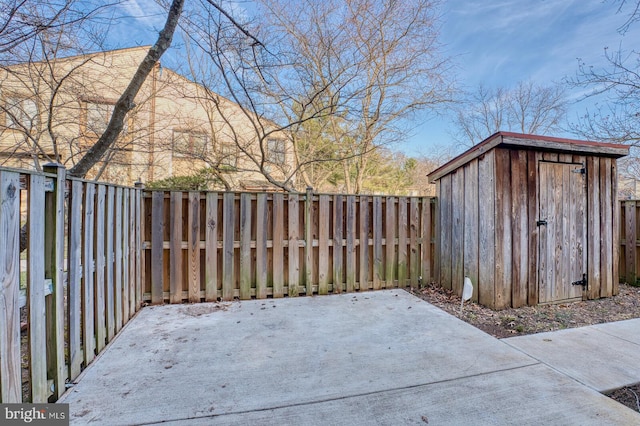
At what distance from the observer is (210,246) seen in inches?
163

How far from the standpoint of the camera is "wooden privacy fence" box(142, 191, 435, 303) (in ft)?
13.3

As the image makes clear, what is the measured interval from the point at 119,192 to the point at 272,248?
6.74ft

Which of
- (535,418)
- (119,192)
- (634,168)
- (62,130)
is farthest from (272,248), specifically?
(634,168)

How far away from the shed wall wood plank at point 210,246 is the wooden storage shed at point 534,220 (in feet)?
11.8

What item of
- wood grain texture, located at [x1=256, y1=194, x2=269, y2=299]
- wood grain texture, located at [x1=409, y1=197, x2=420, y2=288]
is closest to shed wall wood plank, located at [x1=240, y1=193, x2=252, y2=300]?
wood grain texture, located at [x1=256, y1=194, x2=269, y2=299]

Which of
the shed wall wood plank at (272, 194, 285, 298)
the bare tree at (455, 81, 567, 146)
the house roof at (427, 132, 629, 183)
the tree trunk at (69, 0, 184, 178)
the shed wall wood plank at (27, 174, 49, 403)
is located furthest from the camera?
the bare tree at (455, 81, 567, 146)

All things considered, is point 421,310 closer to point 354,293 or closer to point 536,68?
point 354,293

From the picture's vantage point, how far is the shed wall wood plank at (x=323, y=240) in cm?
460

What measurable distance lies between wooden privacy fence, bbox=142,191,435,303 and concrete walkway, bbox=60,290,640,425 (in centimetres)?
78

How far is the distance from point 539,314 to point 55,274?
4874 millimetres

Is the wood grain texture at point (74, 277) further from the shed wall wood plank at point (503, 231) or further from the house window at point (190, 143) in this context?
the house window at point (190, 143)

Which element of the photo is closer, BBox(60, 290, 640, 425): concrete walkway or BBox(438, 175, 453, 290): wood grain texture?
BBox(60, 290, 640, 425): concrete walkway

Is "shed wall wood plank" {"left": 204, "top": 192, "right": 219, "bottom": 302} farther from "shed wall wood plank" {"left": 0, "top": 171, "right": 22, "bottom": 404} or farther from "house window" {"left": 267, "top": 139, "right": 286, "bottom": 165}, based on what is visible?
"house window" {"left": 267, "top": 139, "right": 286, "bottom": 165}

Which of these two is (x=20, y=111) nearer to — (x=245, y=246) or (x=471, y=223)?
(x=245, y=246)
